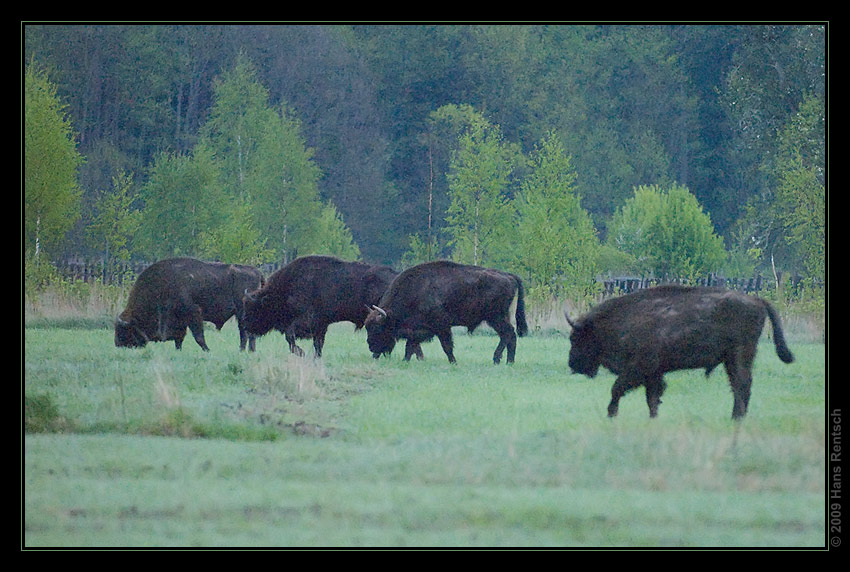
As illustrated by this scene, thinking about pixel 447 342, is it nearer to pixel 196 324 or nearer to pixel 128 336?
pixel 196 324

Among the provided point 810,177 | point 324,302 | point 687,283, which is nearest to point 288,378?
point 324,302

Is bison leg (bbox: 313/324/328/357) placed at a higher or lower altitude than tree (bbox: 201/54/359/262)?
lower

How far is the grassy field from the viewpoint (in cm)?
927

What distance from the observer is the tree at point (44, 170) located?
35375 mm

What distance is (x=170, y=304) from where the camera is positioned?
77.8 ft

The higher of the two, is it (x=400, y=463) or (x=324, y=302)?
(x=324, y=302)

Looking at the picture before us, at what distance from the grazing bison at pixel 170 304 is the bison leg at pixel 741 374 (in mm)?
11571

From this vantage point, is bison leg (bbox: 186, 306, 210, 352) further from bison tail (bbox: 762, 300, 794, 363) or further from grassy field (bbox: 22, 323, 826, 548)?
bison tail (bbox: 762, 300, 794, 363)

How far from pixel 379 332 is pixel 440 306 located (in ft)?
3.92

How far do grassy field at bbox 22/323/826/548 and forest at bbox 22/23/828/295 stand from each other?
82.6 feet

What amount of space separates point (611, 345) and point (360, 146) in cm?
4621

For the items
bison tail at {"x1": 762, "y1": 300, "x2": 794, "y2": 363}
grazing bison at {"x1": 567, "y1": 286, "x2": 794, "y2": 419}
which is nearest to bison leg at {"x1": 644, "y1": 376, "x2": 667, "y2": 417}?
grazing bison at {"x1": 567, "y1": 286, "x2": 794, "y2": 419}

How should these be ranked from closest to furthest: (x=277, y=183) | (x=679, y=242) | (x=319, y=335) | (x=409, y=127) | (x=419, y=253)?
(x=319, y=335) → (x=679, y=242) → (x=419, y=253) → (x=277, y=183) → (x=409, y=127)

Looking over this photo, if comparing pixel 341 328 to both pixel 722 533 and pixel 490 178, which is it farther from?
pixel 722 533
